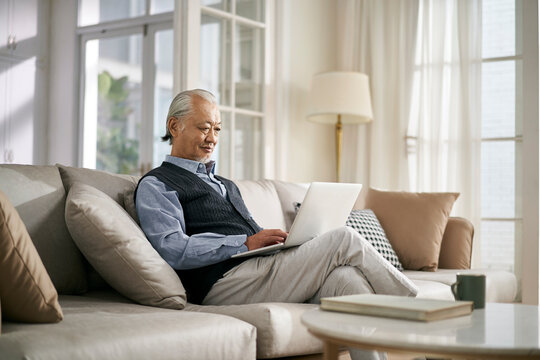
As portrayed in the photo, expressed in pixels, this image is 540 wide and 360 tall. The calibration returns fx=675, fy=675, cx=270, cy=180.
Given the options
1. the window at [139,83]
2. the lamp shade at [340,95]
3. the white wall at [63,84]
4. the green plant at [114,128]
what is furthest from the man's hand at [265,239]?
the white wall at [63,84]

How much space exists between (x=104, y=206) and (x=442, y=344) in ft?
4.20

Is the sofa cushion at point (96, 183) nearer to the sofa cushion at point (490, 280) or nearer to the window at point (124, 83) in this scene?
the sofa cushion at point (490, 280)

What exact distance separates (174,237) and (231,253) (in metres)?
0.20

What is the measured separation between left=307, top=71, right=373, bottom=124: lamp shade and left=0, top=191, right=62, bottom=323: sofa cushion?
9.93 ft

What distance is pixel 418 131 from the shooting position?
4.84 metres

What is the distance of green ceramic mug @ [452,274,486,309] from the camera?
172 centimetres

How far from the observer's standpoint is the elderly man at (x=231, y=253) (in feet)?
7.01

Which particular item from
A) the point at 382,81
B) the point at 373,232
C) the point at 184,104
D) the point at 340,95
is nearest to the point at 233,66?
the point at 340,95

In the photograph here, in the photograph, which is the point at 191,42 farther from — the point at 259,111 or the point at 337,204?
the point at 337,204

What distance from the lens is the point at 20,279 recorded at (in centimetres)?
162

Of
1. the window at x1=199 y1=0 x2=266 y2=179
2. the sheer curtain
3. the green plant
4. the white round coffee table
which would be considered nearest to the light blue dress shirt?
the white round coffee table

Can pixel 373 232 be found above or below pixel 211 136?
below

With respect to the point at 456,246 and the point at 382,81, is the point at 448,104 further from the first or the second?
the point at 456,246

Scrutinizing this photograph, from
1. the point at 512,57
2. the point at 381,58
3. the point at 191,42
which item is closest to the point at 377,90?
the point at 381,58
